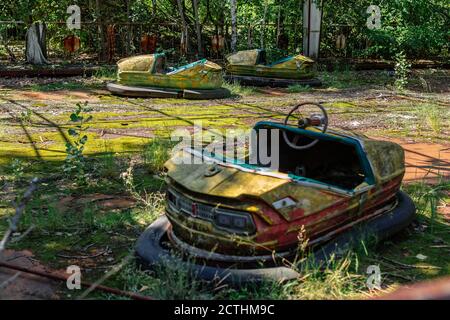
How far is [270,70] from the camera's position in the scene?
38.5ft

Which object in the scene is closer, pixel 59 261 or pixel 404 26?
pixel 59 261

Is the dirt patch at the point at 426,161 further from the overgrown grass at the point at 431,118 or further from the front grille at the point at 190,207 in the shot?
the front grille at the point at 190,207

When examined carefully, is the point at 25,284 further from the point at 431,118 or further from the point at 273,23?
the point at 273,23

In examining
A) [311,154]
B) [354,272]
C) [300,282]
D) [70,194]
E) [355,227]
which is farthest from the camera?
[70,194]

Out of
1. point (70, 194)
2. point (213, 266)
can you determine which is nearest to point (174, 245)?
point (213, 266)

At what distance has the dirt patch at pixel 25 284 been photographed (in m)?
3.15

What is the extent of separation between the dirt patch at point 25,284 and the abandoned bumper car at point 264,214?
55cm

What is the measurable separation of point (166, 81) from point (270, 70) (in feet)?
8.33

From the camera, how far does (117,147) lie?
21.6ft

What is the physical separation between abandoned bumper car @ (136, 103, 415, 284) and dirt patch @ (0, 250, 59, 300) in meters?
0.55

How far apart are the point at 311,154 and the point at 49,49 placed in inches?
507

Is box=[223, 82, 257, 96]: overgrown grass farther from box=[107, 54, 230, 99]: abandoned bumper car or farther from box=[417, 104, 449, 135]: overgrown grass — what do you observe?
box=[417, 104, 449, 135]: overgrown grass

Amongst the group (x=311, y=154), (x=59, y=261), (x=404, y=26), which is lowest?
(x=59, y=261)

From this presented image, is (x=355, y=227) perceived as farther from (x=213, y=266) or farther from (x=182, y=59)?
(x=182, y=59)
